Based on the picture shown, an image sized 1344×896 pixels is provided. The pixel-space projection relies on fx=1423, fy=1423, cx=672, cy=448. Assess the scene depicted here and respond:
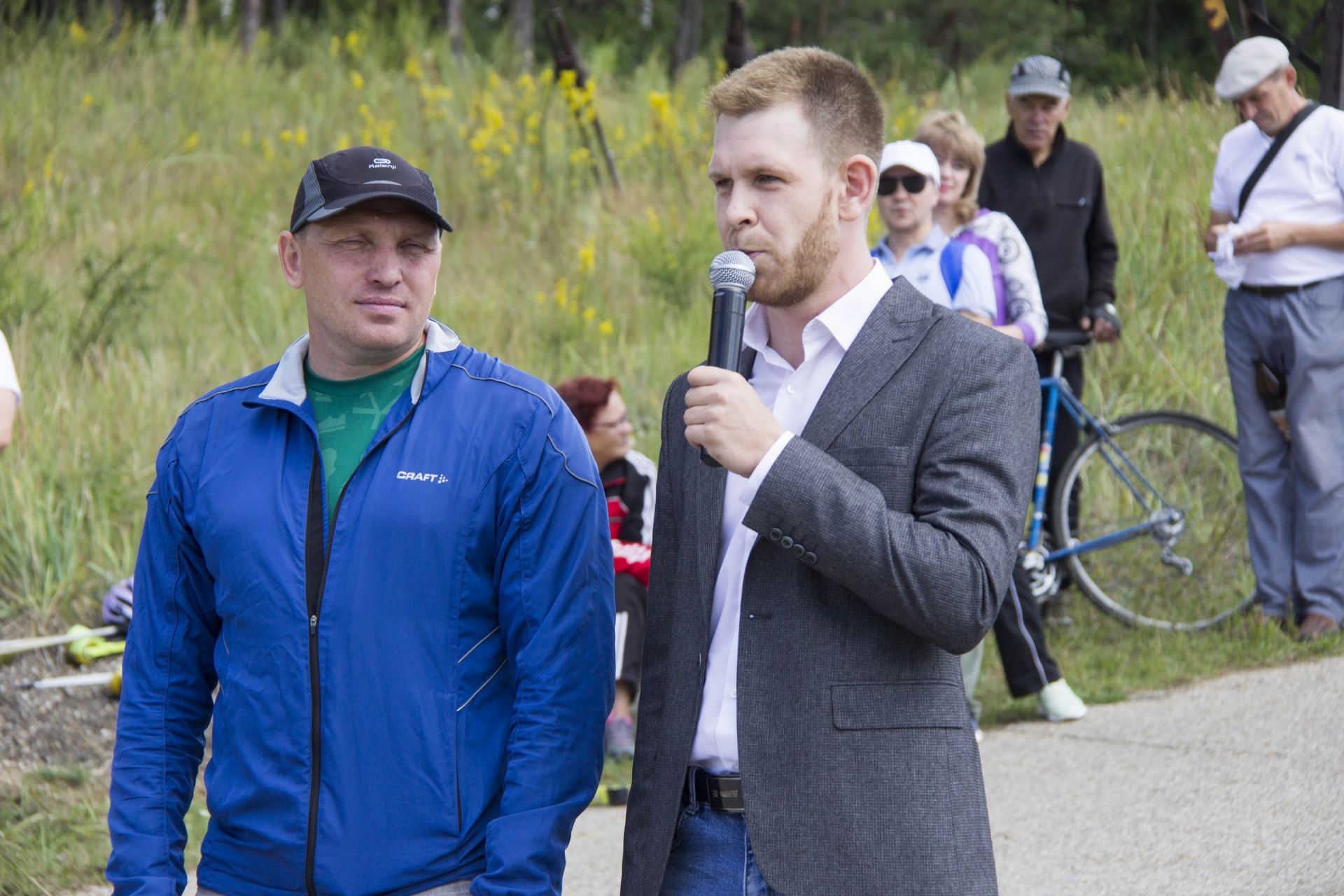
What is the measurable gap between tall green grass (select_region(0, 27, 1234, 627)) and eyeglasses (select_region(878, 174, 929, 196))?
3.00 m

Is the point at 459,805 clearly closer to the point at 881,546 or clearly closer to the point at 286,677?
the point at 286,677

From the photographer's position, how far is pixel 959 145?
19.5ft

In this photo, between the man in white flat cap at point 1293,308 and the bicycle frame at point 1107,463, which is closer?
the man in white flat cap at point 1293,308

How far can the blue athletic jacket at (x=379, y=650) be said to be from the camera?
233 centimetres

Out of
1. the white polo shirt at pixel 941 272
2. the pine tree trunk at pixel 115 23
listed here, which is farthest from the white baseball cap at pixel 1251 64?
the pine tree trunk at pixel 115 23

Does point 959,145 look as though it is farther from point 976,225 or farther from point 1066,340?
point 1066,340

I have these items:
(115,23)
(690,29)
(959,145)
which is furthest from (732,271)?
(690,29)

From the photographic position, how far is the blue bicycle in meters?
6.80

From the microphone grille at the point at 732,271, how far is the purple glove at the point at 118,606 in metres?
4.86

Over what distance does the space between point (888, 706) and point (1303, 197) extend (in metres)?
5.09

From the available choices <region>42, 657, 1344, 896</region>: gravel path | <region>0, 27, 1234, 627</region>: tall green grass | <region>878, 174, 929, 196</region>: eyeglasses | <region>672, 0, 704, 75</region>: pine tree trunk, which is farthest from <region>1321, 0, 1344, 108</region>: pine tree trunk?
<region>672, 0, 704, 75</region>: pine tree trunk

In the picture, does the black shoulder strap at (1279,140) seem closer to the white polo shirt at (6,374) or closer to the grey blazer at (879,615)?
the grey blazer at (879,615)

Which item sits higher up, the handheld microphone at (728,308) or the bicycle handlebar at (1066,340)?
the handheld microphone at (728,308)

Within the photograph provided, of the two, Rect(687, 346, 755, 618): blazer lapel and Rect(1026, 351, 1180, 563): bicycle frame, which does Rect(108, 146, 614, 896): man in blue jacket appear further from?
Rect(1026, 351, 1180, 563): bicycle frame
